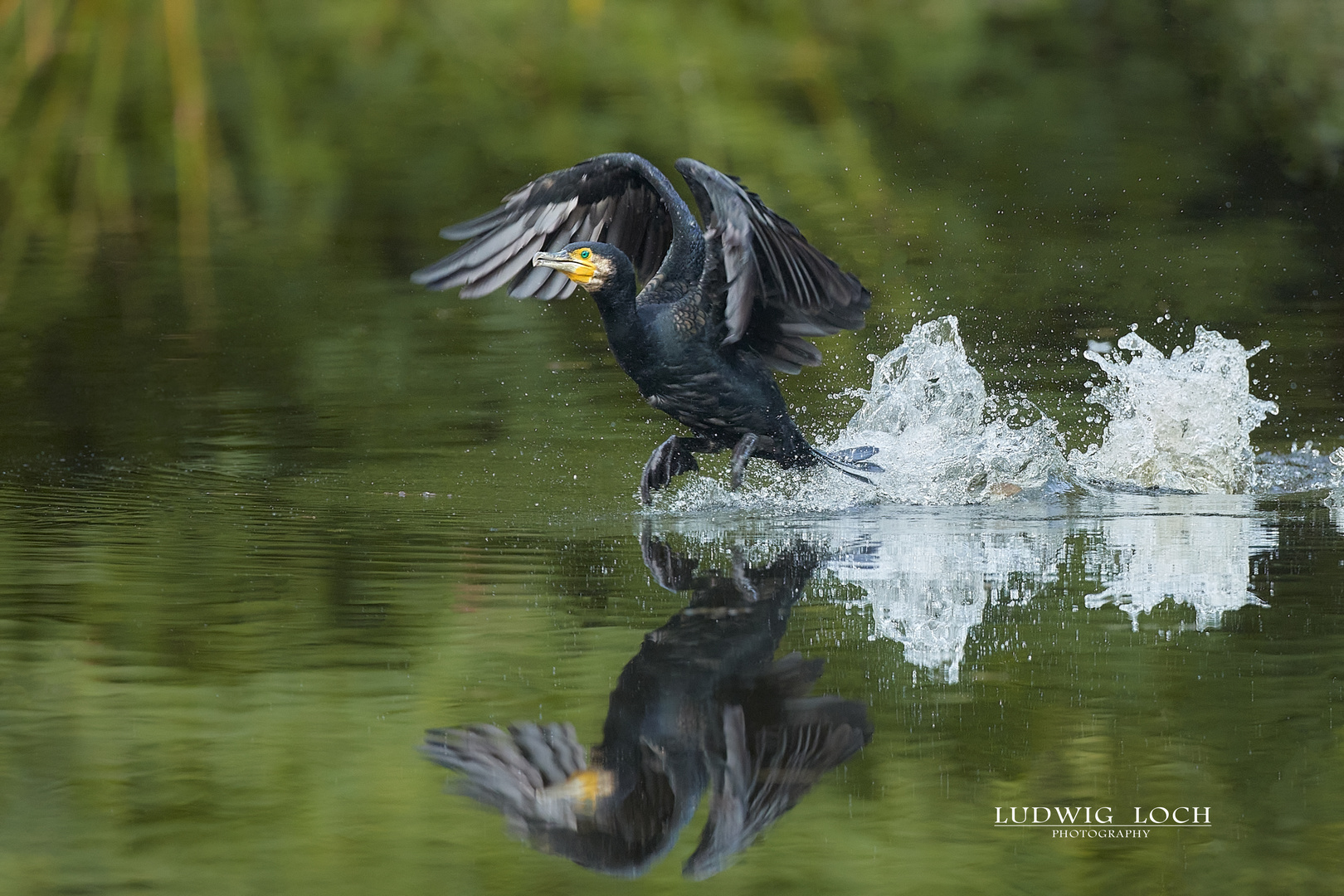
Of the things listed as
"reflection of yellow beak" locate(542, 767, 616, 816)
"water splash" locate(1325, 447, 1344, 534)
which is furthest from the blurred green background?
"reflection of yellow beak" locate(542, 767, 616, 816)

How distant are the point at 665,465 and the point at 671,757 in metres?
2.97

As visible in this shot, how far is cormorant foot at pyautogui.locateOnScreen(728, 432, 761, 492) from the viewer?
618 centimetres

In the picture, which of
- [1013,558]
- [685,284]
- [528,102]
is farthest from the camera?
Answer: [528,102]

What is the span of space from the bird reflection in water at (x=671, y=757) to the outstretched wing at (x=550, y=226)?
8.63 feet

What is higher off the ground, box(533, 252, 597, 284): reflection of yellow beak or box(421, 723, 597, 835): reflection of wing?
box(533, 252, 597, 284): reflection of yellow beak

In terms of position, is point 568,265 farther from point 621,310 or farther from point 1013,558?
point 1013,558

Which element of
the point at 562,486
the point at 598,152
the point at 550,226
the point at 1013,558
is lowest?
the point at 1013,558

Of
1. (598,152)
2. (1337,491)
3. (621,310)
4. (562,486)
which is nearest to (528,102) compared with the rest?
(598,152)

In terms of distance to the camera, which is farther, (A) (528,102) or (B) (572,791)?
(A) (528,102)

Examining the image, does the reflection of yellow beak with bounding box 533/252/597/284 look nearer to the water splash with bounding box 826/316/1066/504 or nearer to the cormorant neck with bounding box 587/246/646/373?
the cormorant neck with bounding box 587/246/646/373

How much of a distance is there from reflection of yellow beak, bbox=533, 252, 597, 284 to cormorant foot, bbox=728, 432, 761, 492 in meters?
0.84

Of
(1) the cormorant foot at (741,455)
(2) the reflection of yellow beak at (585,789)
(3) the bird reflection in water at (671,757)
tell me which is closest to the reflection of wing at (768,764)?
(3) the bird reflection in water at (671,757)

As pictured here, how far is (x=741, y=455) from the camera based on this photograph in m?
6.24

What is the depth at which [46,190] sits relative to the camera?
1164 centimetres
